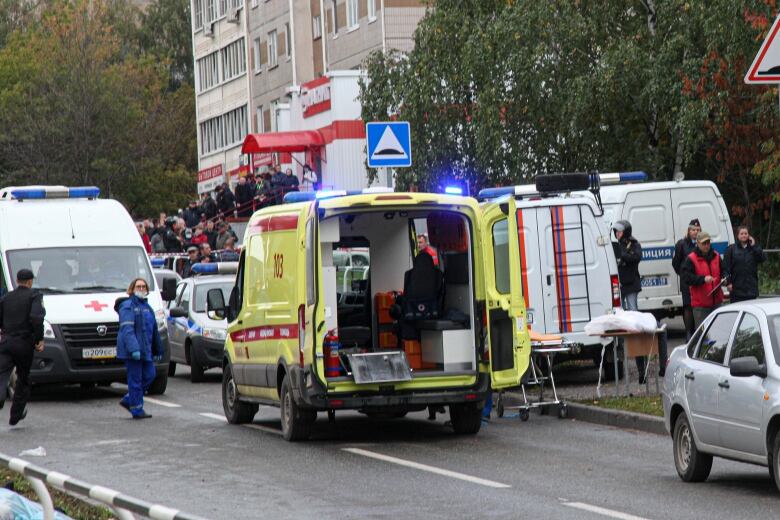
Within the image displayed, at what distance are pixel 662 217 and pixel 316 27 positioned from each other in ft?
137

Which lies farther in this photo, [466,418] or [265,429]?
[265,429]

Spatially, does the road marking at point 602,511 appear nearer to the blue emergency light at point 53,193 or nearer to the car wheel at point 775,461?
the car wheel at point 775,461

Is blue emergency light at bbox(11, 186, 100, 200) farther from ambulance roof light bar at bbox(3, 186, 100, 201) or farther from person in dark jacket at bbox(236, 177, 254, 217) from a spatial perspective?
person in dark jacket at bbox(236, 177, 254, 217)

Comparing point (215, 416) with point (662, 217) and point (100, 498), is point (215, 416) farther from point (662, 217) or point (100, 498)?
point (100, 498)

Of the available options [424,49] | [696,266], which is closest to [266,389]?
[696,266]

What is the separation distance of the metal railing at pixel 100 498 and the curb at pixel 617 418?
9.64 metres

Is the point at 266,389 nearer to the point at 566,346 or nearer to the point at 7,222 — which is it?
the point at 566,346

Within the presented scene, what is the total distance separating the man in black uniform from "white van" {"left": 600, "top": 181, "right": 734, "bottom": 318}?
1006 cm

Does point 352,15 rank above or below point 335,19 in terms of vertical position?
below

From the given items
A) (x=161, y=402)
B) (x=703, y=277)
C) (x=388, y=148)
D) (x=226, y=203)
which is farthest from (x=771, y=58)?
(x=226, y=203)

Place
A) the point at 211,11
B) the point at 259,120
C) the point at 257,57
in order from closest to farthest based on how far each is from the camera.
Answer: the point at 257,57
the point at 259,120
the point at 211,11

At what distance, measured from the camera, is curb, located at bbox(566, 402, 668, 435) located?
17141 millimetres

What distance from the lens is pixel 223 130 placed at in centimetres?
8000

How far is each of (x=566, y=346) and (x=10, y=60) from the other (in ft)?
209
